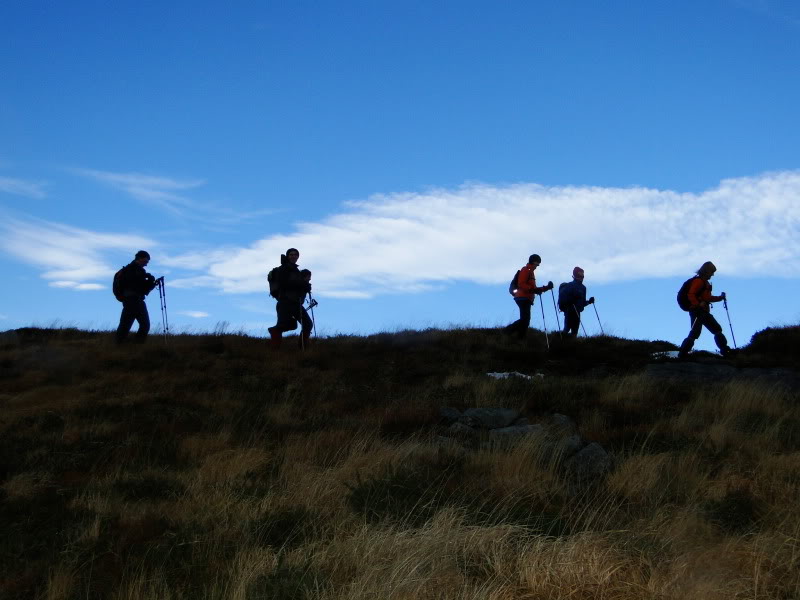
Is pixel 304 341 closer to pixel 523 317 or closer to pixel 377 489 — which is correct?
pixel 523 317

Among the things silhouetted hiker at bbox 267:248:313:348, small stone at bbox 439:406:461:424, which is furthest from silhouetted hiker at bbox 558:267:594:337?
small stone at bbox 439:406:461:424

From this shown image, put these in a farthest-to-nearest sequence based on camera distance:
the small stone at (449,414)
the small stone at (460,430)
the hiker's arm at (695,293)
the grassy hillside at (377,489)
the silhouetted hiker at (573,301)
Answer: the silhouetted hiker at (573,301) < the hiker's arm at (695,293) < the small stone at (449,414) < the small stone at (460,430) < the grassy hillside at (377,489)

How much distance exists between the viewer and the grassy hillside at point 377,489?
500 centimetres

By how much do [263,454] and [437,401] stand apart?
3.67 metres

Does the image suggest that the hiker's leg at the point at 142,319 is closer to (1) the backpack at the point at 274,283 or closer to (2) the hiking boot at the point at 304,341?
(1) the backpack at the point at 274,283

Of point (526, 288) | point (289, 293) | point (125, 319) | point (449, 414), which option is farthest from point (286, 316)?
point (449, 414)

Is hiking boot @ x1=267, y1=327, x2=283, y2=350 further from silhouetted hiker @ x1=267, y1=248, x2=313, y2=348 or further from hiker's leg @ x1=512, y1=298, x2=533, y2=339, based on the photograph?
hiker's leg @ x1=512, y1=298, x2=533, y2=339

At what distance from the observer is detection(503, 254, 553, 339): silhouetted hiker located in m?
17.4

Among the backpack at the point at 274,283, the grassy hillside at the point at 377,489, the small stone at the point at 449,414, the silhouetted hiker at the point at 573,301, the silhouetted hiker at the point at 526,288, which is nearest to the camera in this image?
the grassy hillside at the point at 377,489

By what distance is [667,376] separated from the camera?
1359 cm

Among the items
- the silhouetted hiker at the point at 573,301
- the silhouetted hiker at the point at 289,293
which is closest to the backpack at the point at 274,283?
the silhouetted hiker at the point at 289,293

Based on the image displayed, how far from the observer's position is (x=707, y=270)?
51.1 ft

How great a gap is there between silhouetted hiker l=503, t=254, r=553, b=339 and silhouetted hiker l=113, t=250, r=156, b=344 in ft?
25.4

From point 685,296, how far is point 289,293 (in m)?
7.80
